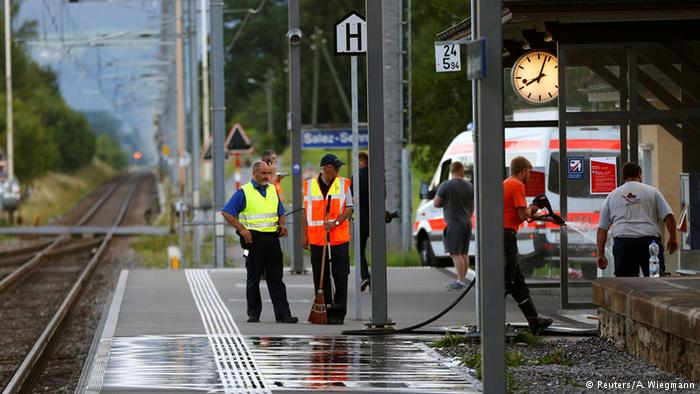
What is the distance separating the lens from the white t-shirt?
1541cm

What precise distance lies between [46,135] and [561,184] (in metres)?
75.9

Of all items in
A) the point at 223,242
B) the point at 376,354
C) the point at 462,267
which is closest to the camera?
the point at 376,354

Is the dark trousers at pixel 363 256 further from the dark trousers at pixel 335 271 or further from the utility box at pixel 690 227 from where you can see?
the utility box at pixel 690 227

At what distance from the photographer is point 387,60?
31.2 metres

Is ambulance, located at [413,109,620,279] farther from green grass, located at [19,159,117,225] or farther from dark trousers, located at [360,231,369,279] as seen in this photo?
green grass, located at [19,159,117,225]

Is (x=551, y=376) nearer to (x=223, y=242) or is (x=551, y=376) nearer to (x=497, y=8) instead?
(x=497, y=8)

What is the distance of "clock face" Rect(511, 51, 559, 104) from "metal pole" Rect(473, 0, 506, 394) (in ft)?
30.6

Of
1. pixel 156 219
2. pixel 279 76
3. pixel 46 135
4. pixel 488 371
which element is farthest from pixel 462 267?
pixel 279 76

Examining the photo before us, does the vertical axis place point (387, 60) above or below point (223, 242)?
above

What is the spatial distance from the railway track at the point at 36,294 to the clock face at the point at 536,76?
21.3ft

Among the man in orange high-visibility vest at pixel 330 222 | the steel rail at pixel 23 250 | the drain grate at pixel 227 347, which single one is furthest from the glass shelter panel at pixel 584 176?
the steel rail at pixel 23 250

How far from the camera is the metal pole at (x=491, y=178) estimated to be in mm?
9828

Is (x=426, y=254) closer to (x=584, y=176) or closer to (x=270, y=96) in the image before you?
(x=584, y=176)

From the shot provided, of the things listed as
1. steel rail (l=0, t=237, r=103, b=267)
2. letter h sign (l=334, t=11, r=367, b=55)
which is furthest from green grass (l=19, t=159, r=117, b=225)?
letter h sign (l=334, t=11, r=367, b=55)
